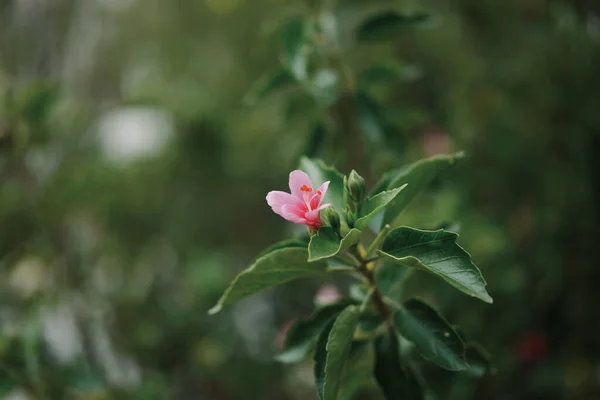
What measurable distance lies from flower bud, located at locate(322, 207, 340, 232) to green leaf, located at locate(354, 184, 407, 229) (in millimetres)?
21

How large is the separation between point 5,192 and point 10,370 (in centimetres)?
55

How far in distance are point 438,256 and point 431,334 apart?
0.12 meters

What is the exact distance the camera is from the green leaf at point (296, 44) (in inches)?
33.8

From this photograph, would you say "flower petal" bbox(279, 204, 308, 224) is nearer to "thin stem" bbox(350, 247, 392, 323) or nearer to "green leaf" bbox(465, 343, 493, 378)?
"thin stem" bbox(350, 247, 392, 323)

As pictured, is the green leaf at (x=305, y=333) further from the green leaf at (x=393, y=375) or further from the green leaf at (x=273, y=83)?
the green leaf at (x=273, y=83)

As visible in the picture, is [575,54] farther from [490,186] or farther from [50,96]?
[50,96]

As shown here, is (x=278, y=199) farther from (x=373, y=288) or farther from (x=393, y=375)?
(x=393, y=375)

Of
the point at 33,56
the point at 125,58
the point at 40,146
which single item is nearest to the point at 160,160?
the point at 33,56

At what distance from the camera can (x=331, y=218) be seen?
56cm

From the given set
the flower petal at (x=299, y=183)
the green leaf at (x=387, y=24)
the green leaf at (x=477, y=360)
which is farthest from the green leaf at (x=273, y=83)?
the green leaf at (x=477, y=360)

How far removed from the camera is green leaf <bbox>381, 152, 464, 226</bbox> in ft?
1.96

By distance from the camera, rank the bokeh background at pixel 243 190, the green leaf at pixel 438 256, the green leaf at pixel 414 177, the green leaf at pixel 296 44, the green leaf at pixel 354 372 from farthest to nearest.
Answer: the bokeh background at pixel 243 190 → the green leaf at pixel 296 44 → the green leaf at pixel 354 372 → the green leaf at pixel 414 177 → the green leaf at pixel 438 256

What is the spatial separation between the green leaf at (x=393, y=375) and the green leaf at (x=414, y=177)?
0.17 metres

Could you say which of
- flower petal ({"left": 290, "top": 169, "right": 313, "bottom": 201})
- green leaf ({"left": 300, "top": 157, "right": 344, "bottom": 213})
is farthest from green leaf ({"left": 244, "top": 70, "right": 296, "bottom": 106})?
flower petal ({"left": 290, "top": 169, "right": 313, "bottom": 201})
